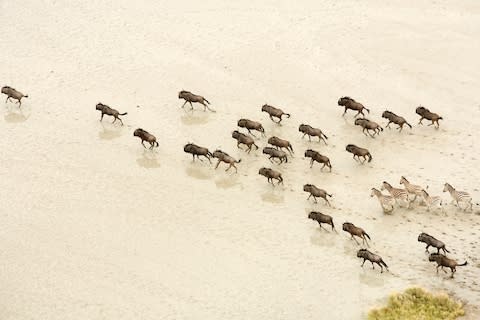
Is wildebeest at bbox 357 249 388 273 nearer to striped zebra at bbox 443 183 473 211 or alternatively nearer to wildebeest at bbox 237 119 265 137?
striped zebra at bbox 443 183 473 211

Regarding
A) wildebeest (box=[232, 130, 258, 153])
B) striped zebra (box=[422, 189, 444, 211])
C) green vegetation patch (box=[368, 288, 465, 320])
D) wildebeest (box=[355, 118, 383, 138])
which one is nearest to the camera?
green vegetation patch (box=[368, 288, 465, 320])

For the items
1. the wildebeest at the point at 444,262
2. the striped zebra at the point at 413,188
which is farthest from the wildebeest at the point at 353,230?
the striped zebra at the point at 413,188

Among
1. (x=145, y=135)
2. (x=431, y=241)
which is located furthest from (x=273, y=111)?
(x=431, y=241)

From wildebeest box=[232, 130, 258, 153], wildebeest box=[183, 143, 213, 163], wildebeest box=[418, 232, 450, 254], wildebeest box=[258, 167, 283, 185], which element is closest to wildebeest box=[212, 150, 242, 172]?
wildebeest box=[183, 143, 213, 163]

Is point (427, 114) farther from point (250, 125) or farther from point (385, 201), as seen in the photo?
point (250, 125)

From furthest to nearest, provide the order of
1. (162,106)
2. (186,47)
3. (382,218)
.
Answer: (186,47), (162,106), (382,218)

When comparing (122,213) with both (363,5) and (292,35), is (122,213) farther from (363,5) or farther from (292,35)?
(363,5)

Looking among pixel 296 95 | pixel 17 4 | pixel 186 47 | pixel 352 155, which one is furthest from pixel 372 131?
pixel 17 4

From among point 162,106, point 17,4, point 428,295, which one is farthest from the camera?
point 17,4
